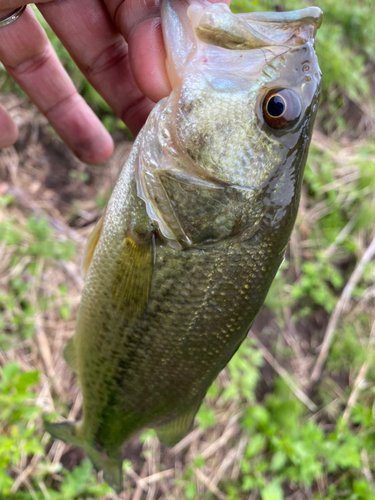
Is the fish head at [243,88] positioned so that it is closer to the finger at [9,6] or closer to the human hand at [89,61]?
the human hand at [89,61]

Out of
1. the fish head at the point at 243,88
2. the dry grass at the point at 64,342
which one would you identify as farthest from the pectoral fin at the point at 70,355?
the fish head at the point at 243,88

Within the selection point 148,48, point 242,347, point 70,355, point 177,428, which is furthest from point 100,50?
point 242,347

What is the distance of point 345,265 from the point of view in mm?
4531

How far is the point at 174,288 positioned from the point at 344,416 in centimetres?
327

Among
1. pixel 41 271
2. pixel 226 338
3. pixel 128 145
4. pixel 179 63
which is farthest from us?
pixel 128 145

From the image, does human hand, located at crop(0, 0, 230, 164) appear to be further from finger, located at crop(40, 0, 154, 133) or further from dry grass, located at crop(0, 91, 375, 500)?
dry grass, located at crop(0, 91, 375, 500)

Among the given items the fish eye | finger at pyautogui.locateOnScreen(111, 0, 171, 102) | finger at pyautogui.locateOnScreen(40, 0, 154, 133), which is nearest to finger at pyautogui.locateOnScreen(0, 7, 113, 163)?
finger at pyautogui.locateOnScreen(40, 0, 154, 133)

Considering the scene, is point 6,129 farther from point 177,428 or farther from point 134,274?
point 177,428

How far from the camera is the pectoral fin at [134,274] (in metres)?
1.38

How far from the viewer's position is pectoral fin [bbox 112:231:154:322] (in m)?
1.38

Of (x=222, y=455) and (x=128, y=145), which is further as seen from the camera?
(x=128, y=145)

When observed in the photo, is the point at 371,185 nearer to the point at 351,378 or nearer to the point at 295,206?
the point at 351,378

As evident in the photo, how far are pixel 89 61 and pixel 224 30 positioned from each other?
2.80 feet

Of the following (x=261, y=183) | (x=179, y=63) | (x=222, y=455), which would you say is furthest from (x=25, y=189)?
(x=222, y=455)
